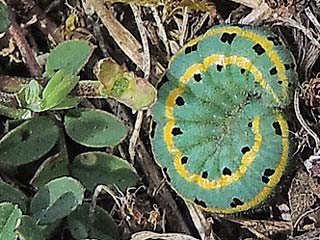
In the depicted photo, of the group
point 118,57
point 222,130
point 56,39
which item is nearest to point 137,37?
point 118,57

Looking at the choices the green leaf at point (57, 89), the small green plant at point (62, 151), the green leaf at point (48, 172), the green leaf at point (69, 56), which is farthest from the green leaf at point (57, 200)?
the green leaf at point (69, 56)

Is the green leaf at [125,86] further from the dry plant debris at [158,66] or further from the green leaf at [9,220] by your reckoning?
the green leaf at [9,220]

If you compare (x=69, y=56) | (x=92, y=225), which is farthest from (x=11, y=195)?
(x=69, y=56)

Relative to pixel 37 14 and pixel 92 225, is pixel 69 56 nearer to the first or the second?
pixel 37 14

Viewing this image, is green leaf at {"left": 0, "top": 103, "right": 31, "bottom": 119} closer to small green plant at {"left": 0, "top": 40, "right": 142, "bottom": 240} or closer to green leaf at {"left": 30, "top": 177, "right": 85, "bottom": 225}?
small green plant at {"left": 0, "top": 40, "right": 142, "bottom": 240}

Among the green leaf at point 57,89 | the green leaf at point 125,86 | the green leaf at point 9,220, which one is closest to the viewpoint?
the green leaf at point 9,220

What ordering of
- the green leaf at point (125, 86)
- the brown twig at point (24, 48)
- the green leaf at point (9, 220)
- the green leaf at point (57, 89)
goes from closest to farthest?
the green leaf at point (9, 220)
the green leaf at point (57, 89)
the green leaf at point (125, 86)
the brown twig at point (24, 48)

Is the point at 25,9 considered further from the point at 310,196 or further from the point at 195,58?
the point at 310,196
